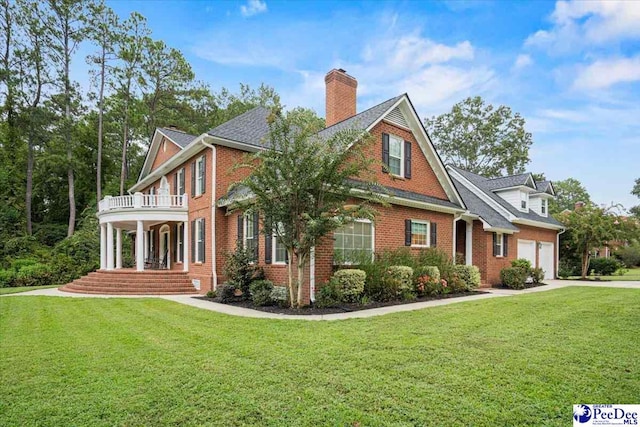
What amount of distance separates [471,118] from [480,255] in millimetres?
26175

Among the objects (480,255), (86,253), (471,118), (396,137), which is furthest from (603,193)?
(86,253)

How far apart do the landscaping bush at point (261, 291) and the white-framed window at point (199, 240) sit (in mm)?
4466

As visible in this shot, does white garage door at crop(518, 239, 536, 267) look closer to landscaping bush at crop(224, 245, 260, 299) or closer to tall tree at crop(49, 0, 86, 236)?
landscaping bush at crop(224, 245, 260, 299)

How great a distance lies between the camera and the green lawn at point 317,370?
3436 millimetres

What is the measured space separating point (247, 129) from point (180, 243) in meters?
6.33

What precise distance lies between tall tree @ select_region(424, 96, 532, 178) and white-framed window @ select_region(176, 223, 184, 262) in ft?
99.6

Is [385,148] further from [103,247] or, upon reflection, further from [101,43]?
[101,43]

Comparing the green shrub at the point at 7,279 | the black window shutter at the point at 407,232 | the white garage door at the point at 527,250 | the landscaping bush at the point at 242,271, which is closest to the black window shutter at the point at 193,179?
the landscaping bush at the point at 242,271

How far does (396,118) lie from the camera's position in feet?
43.7

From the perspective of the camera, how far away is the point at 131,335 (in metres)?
6.52

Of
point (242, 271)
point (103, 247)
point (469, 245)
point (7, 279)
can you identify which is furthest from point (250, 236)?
point (7, 279)

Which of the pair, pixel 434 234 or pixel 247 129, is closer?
pixel 434 234

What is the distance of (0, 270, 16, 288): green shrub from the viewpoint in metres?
17.7

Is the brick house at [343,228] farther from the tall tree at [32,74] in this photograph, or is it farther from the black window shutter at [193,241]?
the tall tree at [32,74]
